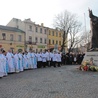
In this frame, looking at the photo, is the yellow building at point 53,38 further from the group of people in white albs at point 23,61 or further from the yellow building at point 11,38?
the group of people in white albs at point 23,61

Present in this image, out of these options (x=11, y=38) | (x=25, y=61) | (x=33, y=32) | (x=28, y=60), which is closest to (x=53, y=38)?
(x=33, y=32)

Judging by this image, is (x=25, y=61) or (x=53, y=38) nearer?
(x=25, y=61)

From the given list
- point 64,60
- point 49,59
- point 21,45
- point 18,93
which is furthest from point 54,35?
point 18,93

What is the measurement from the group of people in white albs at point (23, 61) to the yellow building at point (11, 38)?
98.9 ft

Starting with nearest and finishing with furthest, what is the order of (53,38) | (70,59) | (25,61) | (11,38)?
(25,61)
(70,59)
(11,38)
(53,38)

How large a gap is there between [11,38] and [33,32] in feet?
33.0

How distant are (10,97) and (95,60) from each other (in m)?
10.5

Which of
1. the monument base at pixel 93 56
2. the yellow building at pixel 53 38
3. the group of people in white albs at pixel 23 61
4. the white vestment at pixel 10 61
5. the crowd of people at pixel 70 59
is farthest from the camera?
the yellow building at pixel 53 38

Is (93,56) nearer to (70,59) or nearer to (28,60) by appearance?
(28,60)

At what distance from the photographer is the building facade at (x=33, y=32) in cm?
5925

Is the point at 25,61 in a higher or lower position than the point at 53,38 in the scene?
lower

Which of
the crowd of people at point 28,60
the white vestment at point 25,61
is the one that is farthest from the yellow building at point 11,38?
the white vestment at point 25,61

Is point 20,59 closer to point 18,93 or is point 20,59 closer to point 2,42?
point 18,93

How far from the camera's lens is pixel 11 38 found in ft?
177
